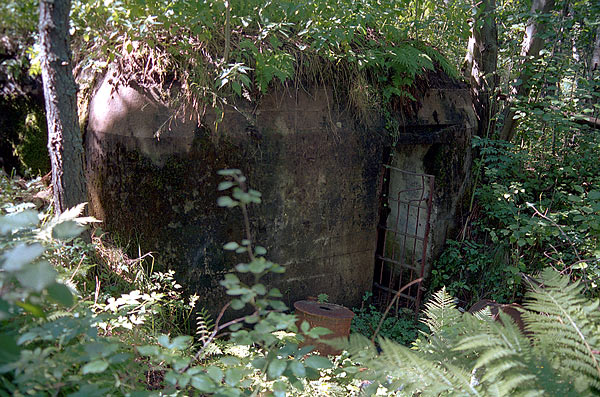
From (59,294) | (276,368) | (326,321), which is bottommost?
(326,321)

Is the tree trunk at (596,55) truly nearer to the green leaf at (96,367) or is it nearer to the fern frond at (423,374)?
the fern frond at (423,374)

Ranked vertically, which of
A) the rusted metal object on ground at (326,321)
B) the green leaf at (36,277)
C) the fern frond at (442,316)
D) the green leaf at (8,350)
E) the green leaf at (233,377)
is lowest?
the rusted metal object on ground at (326,321)

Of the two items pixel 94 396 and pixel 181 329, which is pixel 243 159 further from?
pixel 94 396

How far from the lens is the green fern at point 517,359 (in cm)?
182

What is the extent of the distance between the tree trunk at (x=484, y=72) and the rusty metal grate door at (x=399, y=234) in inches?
49.7

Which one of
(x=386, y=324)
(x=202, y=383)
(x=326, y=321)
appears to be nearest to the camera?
(x=202, y=383)

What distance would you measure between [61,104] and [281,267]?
2456mm

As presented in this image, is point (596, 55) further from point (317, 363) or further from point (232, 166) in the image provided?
point (317, 363)

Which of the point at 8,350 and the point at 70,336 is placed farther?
the point at 70,336

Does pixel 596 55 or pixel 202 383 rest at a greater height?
pixel 596 55

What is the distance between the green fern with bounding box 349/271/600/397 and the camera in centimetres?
182

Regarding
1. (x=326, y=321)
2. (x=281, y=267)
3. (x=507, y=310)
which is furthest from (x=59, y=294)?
(x=507, y=310)

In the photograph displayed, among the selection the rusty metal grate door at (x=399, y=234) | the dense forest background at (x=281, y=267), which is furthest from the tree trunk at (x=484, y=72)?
the rusty metal grate door at (x=399, y=234)

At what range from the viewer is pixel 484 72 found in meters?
6.19
